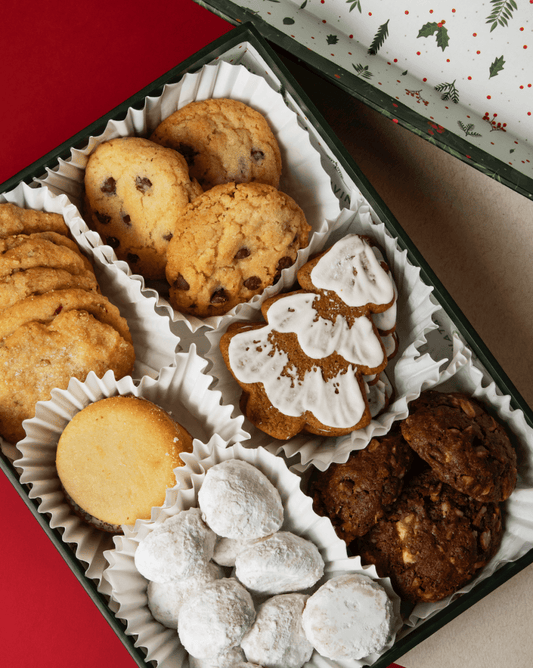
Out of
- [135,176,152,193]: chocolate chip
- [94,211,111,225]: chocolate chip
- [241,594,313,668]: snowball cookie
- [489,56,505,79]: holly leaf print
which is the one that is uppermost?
[489,56,505,79]: holly leaf print

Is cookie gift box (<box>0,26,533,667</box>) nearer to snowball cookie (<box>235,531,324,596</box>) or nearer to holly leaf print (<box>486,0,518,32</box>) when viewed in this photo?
snowball cookie (<box>235,531,324,596</box>)

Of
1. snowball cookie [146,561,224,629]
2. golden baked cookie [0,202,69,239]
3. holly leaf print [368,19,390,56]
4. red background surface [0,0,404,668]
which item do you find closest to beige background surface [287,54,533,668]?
holly leaf print [368,19,390,56]

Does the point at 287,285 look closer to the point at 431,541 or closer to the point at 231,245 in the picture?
the point at 231,245

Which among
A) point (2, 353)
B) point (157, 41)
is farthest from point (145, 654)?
point (157, 41)

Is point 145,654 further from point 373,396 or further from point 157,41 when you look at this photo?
point 157,41

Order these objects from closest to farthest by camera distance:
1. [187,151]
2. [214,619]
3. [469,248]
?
1. [214,619]
2. [187,151]
3. [469,248]

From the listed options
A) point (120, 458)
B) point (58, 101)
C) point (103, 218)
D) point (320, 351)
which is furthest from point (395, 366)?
point (58, 101)

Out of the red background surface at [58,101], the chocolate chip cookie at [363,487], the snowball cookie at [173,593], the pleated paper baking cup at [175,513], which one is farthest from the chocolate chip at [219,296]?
the red background surface at [58,101]
